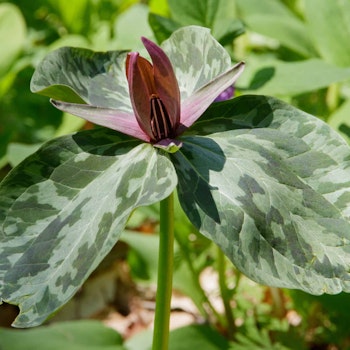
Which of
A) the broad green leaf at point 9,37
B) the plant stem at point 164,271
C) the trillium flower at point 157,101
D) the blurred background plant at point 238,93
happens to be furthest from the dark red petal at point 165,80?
the broad green leaf at point 9,37

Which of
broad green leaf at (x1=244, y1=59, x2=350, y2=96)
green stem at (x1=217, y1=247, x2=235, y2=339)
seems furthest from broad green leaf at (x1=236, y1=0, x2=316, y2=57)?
green stem at (x1=217, y1=247, x2=235, y2=339)

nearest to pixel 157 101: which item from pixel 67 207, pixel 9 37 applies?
pixel 67 207

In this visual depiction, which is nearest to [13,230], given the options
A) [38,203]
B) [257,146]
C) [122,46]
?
[38,203]

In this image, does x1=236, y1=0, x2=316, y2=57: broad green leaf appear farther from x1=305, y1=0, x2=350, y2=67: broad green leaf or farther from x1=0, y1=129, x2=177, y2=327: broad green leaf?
x1=0, y1=129, x2=177, y2=327: broad green leaf

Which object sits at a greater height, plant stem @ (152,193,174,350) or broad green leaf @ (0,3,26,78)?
plant stem @ (152,193,174,350)

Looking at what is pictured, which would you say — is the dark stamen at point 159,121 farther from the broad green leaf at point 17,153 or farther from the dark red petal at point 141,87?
A: the broad green leaf at point 17,153

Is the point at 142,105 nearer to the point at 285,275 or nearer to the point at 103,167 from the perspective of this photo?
the point at 103,167

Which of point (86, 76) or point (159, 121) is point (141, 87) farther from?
point (86, 76)
